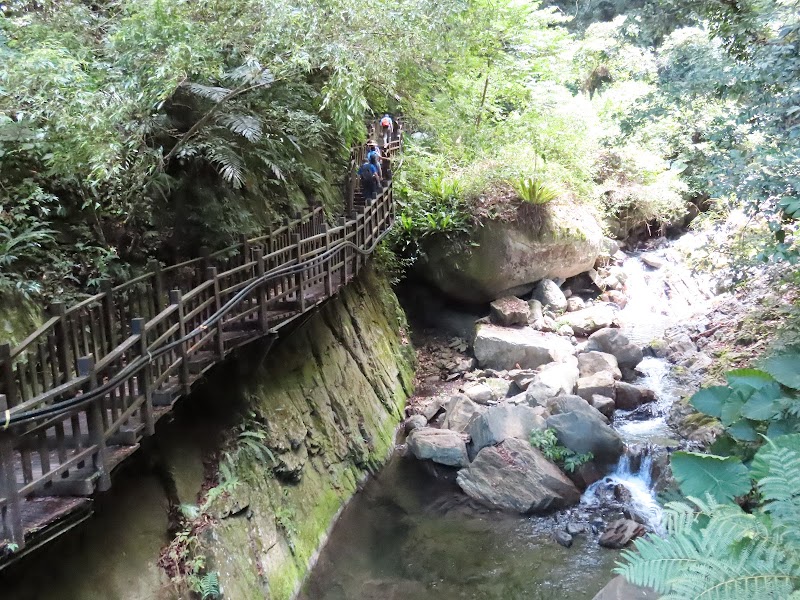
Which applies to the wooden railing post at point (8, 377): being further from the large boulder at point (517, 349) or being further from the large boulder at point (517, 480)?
the large boulder at point (517, 349)

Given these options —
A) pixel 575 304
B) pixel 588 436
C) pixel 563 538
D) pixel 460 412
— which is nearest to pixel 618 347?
pixel 575 304

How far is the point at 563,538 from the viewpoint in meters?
7.96

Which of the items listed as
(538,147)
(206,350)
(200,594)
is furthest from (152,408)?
(538,147)

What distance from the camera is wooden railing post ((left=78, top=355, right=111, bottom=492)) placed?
13.0 ft

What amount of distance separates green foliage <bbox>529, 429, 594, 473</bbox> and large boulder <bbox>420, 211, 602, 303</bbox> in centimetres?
606

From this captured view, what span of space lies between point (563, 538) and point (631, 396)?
13.7 feet

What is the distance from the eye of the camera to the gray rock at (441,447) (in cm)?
954

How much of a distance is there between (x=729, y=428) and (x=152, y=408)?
6.55 metres

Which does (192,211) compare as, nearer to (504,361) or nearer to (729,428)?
(729,428)

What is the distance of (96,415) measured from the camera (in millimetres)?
4016

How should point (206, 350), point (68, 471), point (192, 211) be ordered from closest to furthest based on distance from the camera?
1. point (68, 471)
2. point (206, 350)
3. point (192, 211)

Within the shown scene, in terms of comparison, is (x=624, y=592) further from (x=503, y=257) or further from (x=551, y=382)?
(x=503, y=257)

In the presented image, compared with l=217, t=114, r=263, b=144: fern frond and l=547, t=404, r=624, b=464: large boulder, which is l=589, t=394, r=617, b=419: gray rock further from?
l=217, t=114, r=263, b=144: fern frond

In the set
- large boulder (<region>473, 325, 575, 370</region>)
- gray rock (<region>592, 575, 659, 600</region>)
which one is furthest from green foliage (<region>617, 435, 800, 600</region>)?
large boulder (<region>473, 325, 575, 370</region>)
